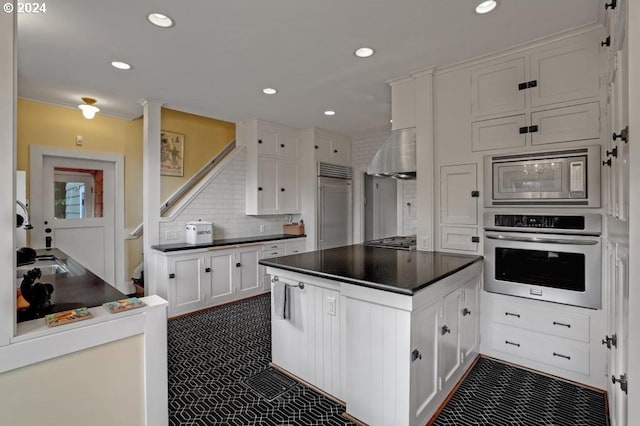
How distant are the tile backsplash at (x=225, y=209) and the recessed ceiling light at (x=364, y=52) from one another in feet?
8.95

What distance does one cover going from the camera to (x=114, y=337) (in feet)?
4.35

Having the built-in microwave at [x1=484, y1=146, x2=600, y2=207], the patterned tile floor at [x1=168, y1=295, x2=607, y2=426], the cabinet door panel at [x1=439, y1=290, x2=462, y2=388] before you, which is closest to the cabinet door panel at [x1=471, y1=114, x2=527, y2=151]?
the built-in microwave at [x1=484, y1=146, x2=600, y2=207]

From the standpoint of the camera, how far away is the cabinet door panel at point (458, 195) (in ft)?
9.37

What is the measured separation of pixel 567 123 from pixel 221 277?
4.07 meters

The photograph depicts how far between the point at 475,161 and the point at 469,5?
125 centimetres

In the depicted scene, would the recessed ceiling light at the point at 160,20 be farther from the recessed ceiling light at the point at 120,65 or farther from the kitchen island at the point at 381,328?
the kitchen island at the point at 381,328

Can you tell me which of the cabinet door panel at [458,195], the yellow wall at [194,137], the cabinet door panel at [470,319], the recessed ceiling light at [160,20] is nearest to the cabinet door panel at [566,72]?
the cabinet door panel at [458,195]

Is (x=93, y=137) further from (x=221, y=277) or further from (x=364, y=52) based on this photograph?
(x=364, y=52)

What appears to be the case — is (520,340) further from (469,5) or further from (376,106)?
(376,106)

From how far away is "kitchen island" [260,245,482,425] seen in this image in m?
1.81

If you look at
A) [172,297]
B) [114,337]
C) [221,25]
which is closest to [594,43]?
[221,25]

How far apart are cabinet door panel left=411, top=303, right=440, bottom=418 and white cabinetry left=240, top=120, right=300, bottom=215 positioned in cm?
342

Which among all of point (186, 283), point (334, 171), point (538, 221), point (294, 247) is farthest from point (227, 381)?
point (334, 171)

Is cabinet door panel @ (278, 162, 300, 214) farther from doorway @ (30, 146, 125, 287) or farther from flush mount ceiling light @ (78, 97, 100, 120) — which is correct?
flush mount ceiling light @ (78, 97, 100, 120)
